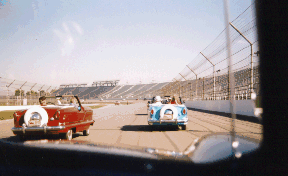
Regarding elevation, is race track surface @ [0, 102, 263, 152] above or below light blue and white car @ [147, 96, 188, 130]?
below

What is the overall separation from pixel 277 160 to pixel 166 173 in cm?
77

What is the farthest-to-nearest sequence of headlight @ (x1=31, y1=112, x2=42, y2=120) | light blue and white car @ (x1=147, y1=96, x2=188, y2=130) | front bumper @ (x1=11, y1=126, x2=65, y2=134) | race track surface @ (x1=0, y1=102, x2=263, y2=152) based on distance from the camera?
light blue and white car @ (x1=147, y1=96, x2=188, y2=130) < headlight @ (x1=31, y1=112, x2=42, y2=120) < front bumper @ (x1=11, y1=126, x2=65, y2=134) < race track surface @ (x1=0, y1=102, x2=263, y2=152)

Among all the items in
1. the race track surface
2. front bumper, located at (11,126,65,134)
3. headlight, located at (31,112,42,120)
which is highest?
headlight, located at (31,112,42,120)

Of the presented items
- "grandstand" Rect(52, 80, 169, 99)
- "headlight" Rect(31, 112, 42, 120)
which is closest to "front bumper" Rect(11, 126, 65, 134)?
"headlight" Rect(31, 112, 42, 120)

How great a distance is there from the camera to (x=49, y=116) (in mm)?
6055

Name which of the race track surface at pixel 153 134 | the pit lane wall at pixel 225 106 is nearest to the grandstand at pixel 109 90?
the pit lane wall at pixel 225 106

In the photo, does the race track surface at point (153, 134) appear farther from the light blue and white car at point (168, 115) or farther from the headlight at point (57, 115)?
the headlight at point (57, 115)

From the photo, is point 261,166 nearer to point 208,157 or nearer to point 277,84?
point 208,157

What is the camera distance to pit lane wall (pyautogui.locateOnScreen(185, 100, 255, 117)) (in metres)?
12.8

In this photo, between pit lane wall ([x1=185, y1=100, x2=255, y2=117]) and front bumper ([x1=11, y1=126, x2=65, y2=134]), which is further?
pit lane wall ([x1=185, y1=100, x2=255, y2=117])

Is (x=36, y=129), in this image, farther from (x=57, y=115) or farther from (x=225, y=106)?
(x=225, y=106)

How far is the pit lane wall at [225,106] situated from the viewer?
1277 cm

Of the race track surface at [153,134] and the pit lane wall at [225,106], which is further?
the pit lane wall at [225,106]

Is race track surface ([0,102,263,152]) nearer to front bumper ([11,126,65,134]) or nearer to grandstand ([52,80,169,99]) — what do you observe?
front bumper ([11,126,65,134])
